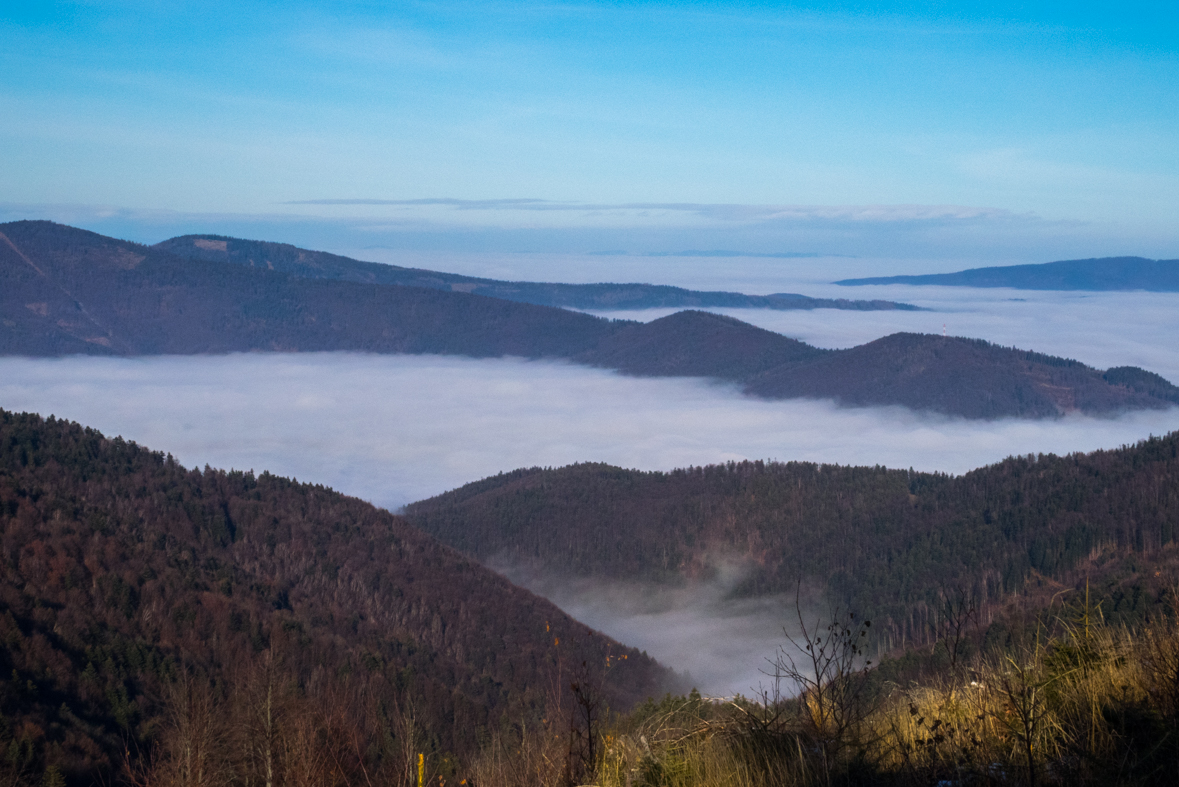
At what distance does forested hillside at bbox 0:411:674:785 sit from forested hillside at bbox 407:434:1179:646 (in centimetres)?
4695

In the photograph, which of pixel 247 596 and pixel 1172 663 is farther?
pixel 247 596

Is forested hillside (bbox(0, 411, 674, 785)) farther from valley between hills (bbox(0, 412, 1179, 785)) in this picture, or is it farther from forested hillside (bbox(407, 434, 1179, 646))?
forested hillside (bbox(407, 434, 1179, 646))

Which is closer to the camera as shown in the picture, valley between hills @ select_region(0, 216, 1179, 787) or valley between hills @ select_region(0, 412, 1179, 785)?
valley between hills @ select_region(0, 216, 1179, 787)

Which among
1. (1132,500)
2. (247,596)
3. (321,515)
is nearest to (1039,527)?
(1132,500)

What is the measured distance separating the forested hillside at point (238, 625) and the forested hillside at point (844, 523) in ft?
154

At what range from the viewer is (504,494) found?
181625 millimetres

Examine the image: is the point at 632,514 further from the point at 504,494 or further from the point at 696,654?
the point at 696,654

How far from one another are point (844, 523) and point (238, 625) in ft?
363

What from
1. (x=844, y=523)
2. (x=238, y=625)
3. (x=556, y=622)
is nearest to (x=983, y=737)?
(x=238, y=625)

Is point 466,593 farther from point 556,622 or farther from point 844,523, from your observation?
point 844,523

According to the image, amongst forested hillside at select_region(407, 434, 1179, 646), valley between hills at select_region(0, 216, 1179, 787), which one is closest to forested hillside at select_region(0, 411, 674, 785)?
valley between hills at select_region(0, 216, 1179, 787)

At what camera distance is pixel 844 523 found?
153 m

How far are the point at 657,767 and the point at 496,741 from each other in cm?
217

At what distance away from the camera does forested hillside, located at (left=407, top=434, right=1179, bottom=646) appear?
112062mm
